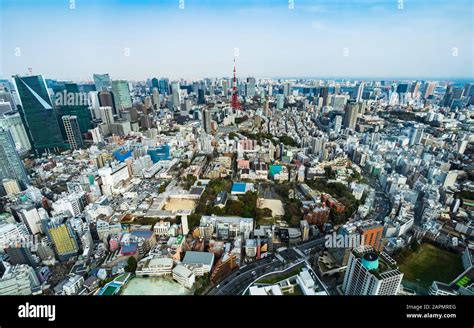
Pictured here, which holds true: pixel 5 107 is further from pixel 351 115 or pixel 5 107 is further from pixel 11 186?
pixel 351 115

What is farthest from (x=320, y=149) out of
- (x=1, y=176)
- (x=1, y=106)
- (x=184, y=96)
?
(x=184, y=96)

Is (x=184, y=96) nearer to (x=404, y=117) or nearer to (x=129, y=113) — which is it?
(x=129, y=113)

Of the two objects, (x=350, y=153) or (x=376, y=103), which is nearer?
(x=350, y=153)

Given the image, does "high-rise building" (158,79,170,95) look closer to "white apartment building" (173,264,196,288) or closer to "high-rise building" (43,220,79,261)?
"high-rise building" (43,220,79,261)

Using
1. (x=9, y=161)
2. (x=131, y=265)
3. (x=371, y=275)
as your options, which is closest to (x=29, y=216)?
(x=9, y=161)

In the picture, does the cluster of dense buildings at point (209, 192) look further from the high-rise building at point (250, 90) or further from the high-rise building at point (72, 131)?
the high-rise building at point (250, 90)

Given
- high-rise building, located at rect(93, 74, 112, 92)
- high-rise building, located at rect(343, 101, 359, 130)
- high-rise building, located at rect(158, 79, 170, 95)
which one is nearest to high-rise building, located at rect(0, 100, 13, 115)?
high-rise building, located at rect(93, 74, 112, 92)
